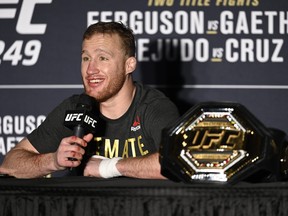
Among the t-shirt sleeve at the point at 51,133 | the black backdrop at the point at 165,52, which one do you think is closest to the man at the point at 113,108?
the t-shirt sleeve at the point at 51,133

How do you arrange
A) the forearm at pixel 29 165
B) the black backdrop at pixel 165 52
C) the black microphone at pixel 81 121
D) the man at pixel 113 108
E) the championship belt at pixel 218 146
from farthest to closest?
the black backdrop at pixel 165 52
the man at pixel 113 108
the forearm at pixel 29 165
the black microphone at pixel 81 121
the championship belt at pixel 218 146

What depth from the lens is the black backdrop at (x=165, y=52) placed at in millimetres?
2529

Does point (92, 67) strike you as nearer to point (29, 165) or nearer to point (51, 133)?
point (51, 133)

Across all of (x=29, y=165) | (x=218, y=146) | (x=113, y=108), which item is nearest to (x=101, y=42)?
(x=113, y=108)

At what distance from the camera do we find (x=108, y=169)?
4.76ft

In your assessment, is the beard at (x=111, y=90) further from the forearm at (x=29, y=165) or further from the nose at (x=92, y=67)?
the forearm at (x=29, y=165)

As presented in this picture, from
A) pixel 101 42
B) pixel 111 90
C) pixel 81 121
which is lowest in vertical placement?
pixel 81 121

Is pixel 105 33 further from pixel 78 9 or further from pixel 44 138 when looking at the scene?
pixel 78 9

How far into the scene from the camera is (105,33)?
6.45ft

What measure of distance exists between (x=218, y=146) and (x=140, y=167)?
368mm

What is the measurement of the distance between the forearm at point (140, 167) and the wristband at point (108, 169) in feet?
0.03

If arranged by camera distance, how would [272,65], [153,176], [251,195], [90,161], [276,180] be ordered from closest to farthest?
[251,195] < [276,180] < [153,176] < [90,161] < [272,65]

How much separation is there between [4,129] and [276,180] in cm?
163

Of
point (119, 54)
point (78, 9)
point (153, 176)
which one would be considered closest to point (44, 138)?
point (119, 54)
